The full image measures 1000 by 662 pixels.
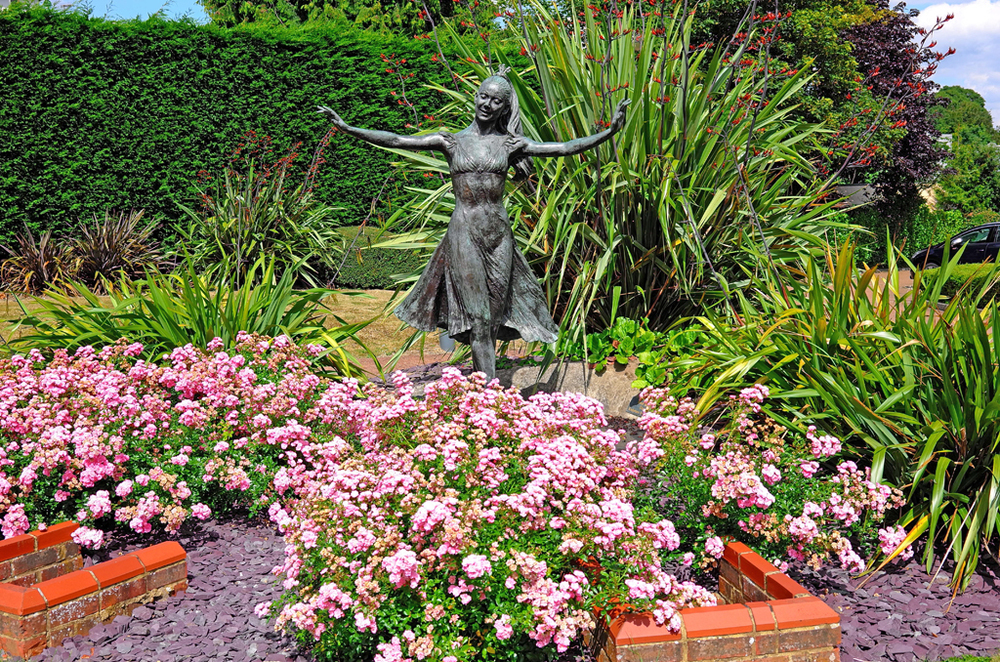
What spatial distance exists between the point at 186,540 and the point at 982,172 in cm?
3826

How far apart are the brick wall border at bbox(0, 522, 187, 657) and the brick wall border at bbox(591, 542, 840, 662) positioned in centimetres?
166

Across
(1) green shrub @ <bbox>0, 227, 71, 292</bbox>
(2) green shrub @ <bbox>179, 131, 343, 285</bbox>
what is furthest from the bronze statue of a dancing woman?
(1) green shrub @ <bbox>0, 227, 71, 292</bbox>

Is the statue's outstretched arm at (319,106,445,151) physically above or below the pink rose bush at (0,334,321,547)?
above

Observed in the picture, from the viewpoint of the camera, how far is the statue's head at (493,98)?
4223mm

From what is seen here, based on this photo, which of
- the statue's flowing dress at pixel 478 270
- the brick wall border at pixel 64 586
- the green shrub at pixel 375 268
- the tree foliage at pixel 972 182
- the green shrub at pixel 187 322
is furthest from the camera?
the tree foliage at pixel 972 182

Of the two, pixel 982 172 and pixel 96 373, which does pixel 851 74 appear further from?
pixel 982 172

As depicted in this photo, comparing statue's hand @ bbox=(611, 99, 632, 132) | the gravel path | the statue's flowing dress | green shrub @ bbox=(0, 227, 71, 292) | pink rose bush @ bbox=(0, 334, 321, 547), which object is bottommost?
the gravel path

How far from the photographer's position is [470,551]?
2500 millimetres

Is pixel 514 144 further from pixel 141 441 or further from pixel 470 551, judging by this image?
pixel 470 551

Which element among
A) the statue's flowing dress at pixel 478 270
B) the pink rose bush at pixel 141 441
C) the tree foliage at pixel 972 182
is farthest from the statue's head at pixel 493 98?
the tree foliage at pixel 972 182

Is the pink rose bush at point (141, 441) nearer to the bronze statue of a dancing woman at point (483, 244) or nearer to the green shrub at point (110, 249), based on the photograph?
the bronze statue of a dancing woman at point (483, 244)

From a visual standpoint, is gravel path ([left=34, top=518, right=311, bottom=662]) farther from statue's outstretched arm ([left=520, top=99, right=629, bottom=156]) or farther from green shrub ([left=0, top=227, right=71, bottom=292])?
green shrub ([left=0, top=227, right=71, bottom=292])

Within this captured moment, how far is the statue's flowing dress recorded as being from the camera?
14.2 feet

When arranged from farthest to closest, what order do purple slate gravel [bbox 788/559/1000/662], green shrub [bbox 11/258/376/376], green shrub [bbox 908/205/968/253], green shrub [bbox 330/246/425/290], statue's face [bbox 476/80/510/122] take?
green shrub [bbox 908/205/968/253] < green shrub [bbox 330/246/425/290] < green shrub [bbox 11/258/376/376] < statue's face [bbox 476/80/510/122] < purple slate gravel [bbox 788/559/1000/662]
